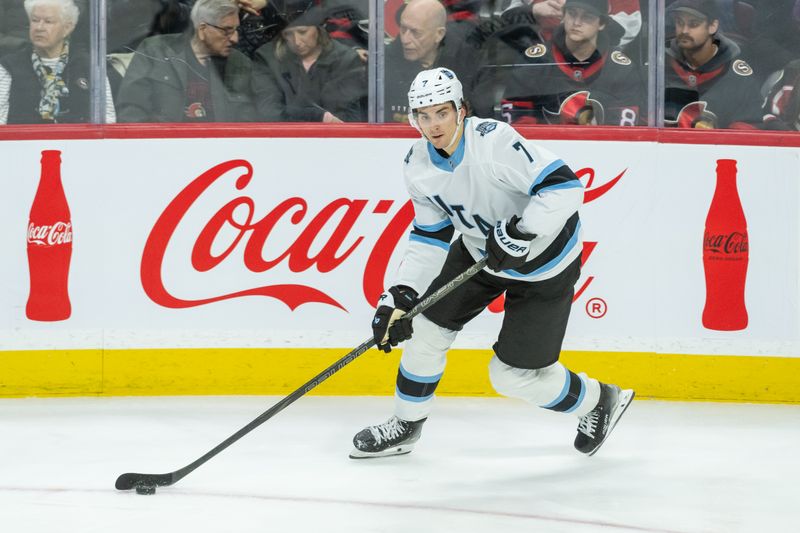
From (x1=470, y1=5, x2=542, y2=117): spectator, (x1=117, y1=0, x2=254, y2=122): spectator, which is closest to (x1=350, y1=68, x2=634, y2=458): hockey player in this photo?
(x1=470, y1=5, x2=542, y2=117): spectator

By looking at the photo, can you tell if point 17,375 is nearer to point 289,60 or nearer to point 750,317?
point 289,60

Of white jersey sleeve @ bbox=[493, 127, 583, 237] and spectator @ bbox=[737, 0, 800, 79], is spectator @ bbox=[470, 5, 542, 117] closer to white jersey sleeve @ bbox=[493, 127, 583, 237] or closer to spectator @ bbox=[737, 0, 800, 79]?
spectator @ bbox=[737, 0, 800, 79]

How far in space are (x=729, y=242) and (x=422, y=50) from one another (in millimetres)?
1378

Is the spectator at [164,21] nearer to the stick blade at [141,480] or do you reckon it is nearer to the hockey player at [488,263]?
Result: the hockey player at [488,263]

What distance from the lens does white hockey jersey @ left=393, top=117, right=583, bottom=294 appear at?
3.15 meters

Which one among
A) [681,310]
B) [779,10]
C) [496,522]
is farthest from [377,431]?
[779,10]

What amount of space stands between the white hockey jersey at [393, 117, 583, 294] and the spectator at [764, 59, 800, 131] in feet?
4.60

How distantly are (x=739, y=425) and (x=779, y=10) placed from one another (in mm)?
1592

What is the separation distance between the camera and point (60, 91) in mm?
4418

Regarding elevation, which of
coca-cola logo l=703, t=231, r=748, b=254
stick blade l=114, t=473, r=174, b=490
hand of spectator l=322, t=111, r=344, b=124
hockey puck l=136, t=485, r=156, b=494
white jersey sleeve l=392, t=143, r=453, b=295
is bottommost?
hockey puck l=136, t=485, r=156, b=494

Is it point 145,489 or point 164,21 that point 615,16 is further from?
point 145,489

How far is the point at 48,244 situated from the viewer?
436 centimetres

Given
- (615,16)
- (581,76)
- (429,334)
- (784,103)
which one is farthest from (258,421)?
(784,103)

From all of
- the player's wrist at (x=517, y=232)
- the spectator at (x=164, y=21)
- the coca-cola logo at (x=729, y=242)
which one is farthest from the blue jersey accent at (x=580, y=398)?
the spectator at (x=164, y=21)
